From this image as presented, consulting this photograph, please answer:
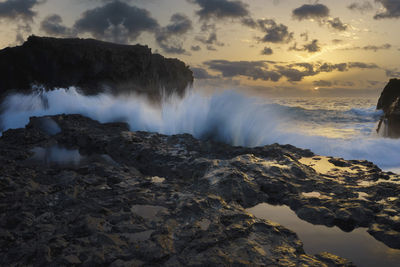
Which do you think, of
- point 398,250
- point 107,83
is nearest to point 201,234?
point 398,250

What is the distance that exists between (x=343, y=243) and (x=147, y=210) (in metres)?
2.17

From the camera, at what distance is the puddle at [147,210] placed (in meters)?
2.86

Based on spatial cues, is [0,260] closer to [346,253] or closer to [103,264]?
[103,264]

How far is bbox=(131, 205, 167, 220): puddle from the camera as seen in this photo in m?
2.86

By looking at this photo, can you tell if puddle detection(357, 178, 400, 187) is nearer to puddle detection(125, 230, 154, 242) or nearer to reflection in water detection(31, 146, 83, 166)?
puddle detection(125, 230, 154, 242)

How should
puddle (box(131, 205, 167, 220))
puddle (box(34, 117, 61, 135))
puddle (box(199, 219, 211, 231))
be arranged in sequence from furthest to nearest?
puddle (box(34, 117, 61, 135)), puddle (box(131, 205, 167, 220)), puddle (box(199, 219, 211, 231))

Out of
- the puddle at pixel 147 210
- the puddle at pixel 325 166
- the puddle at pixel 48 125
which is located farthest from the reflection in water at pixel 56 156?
the puddle at pixel 325 166

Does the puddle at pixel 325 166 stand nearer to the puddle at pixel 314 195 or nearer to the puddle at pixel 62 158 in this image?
the puddle at pixel 314 195

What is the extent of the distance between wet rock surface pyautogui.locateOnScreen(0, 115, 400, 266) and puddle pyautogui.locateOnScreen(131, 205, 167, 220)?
0.04 feet

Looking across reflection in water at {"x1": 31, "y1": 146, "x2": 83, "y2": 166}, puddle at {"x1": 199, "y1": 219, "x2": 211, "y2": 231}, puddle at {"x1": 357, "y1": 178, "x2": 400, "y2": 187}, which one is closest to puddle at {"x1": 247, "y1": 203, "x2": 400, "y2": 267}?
puddle at {"x1": 199, "y1": 219, "x2": 211, "y2": 231}

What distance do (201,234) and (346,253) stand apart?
1408mm

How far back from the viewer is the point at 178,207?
3023mm

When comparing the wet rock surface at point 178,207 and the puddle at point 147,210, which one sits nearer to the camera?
the wet rock surface at point 178,207

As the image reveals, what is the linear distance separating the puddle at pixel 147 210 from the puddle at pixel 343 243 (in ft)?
4.16
